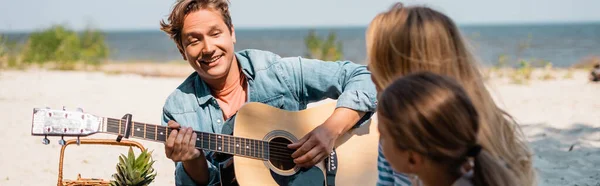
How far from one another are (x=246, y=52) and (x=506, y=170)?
2.32 metres

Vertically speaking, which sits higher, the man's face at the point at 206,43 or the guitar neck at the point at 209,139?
the man's face at the point at 206,43

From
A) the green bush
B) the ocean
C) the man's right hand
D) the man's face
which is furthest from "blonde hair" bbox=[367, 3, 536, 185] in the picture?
the green bush

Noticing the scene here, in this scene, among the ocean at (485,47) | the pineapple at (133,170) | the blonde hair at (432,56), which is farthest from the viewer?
the ocean at (485,47)

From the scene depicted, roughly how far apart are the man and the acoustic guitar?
0.08m

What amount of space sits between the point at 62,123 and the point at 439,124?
1.75 metres

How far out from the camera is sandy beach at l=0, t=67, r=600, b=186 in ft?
19.5

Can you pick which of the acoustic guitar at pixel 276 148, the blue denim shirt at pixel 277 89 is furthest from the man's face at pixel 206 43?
the acoustic guitar at pixel 276 148

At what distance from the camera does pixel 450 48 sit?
2.60m

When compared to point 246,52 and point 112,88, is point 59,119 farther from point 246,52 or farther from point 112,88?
point 112,88

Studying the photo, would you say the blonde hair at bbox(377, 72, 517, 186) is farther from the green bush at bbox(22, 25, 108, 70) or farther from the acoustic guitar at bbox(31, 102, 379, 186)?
the green bush at bbox(22, 25, 108, 70)

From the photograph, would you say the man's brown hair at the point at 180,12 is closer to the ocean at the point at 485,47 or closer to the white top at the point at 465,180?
the ocean at the point at 485,47

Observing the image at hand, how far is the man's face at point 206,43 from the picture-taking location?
152 inches

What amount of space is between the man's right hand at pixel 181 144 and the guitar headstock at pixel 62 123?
1.19ft

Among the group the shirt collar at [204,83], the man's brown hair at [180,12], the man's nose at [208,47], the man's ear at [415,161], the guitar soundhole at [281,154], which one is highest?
the man's brown hair at [180,12]
